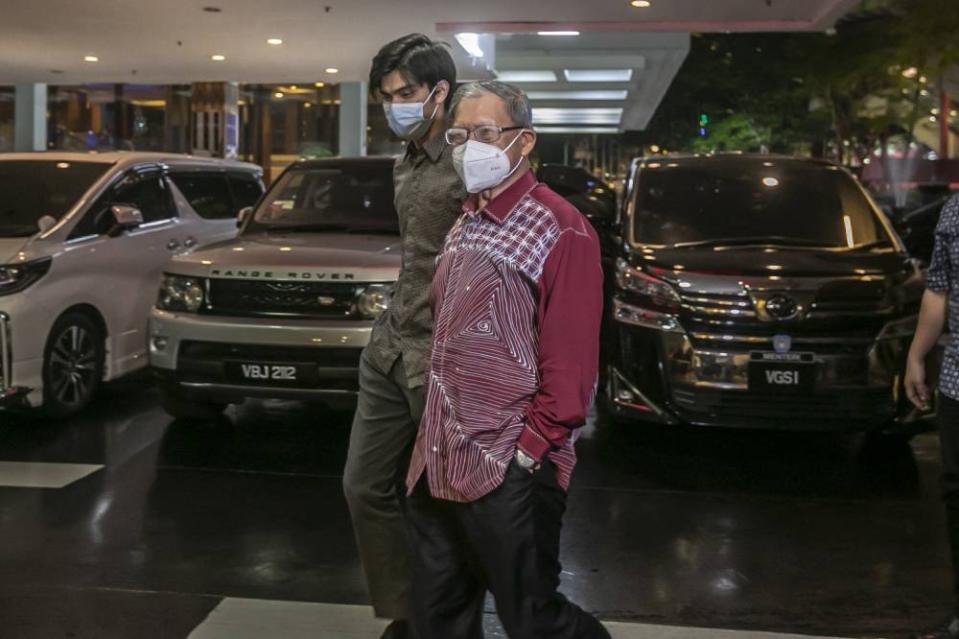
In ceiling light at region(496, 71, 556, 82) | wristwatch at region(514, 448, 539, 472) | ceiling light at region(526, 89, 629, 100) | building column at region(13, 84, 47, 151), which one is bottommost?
wristwatch at region(514, 448, 539, 472)

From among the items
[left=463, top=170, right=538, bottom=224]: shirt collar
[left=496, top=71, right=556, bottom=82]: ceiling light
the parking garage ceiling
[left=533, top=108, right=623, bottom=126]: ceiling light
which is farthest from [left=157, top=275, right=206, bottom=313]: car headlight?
[left=533, top=108, right=623, bottom=126]: ceiling light

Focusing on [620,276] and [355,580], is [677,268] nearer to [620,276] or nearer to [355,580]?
[620,276]

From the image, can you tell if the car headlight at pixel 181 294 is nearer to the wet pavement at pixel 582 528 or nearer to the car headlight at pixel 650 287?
the wet pavement at pixel 582 528

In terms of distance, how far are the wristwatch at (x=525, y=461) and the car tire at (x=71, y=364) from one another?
5.48 m

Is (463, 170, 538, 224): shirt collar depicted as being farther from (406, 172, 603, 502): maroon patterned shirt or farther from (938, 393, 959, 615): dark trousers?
(938, 393, 959, 615): dark trousers

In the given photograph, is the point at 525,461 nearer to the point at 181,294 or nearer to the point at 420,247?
the point at 420,247

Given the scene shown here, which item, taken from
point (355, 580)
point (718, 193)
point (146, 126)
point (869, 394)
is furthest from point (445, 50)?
point (146, 126)

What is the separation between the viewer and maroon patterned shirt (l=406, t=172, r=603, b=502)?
299cm

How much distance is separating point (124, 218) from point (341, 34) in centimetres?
1158

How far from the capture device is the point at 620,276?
23.5 ft

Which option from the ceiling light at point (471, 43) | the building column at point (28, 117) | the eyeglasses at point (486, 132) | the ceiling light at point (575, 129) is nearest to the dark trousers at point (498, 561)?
the eyeglasses at point (486, 132)

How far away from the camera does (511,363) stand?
3.02 m

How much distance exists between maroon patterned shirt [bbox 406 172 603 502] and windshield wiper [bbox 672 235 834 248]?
14.2 feet

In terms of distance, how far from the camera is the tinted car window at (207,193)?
31.8 feet
